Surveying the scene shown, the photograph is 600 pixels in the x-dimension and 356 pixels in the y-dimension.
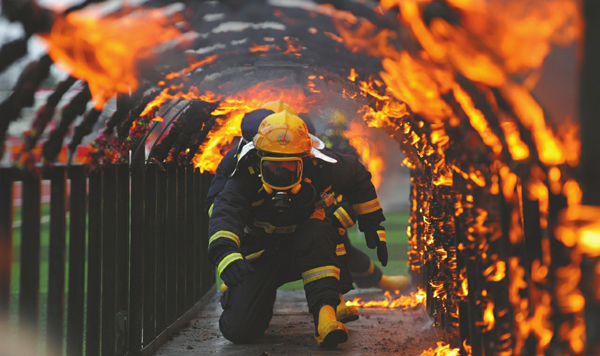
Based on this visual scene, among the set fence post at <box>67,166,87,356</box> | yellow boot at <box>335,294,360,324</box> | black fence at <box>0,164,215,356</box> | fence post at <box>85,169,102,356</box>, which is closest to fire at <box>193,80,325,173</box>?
black fence at <box>0,164,215,356</box>

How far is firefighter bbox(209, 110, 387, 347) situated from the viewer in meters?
4.70

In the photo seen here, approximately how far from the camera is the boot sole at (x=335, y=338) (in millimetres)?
4660

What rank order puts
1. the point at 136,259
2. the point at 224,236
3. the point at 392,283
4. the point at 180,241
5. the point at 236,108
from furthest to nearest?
the point at 392,283 < the point at 236,108 < the point at 180,241 < the point at 136,259 < the point at 224,236

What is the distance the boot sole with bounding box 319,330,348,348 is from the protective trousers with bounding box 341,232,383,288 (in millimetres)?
2491

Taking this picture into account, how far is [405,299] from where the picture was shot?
7000mm

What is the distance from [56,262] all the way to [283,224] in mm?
2280

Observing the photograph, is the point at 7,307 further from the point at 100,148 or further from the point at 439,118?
the point at 439,118

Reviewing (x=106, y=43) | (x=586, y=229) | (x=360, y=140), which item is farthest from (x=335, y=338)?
(x=360, y=140)

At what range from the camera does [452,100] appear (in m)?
3.12

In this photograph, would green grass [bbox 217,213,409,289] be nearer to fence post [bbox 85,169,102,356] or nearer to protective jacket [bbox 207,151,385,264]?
protective jacket [bbox 207,151,385,264]

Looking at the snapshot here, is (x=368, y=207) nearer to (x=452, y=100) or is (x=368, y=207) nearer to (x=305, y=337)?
(x=305, y=337)

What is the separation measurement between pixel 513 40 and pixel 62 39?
1.96 meters

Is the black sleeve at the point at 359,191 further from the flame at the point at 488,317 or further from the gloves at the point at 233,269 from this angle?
the flame at the point at 488,317

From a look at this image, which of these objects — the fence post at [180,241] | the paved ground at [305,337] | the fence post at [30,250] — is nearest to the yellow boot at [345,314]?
the paved ground at [305,337]
